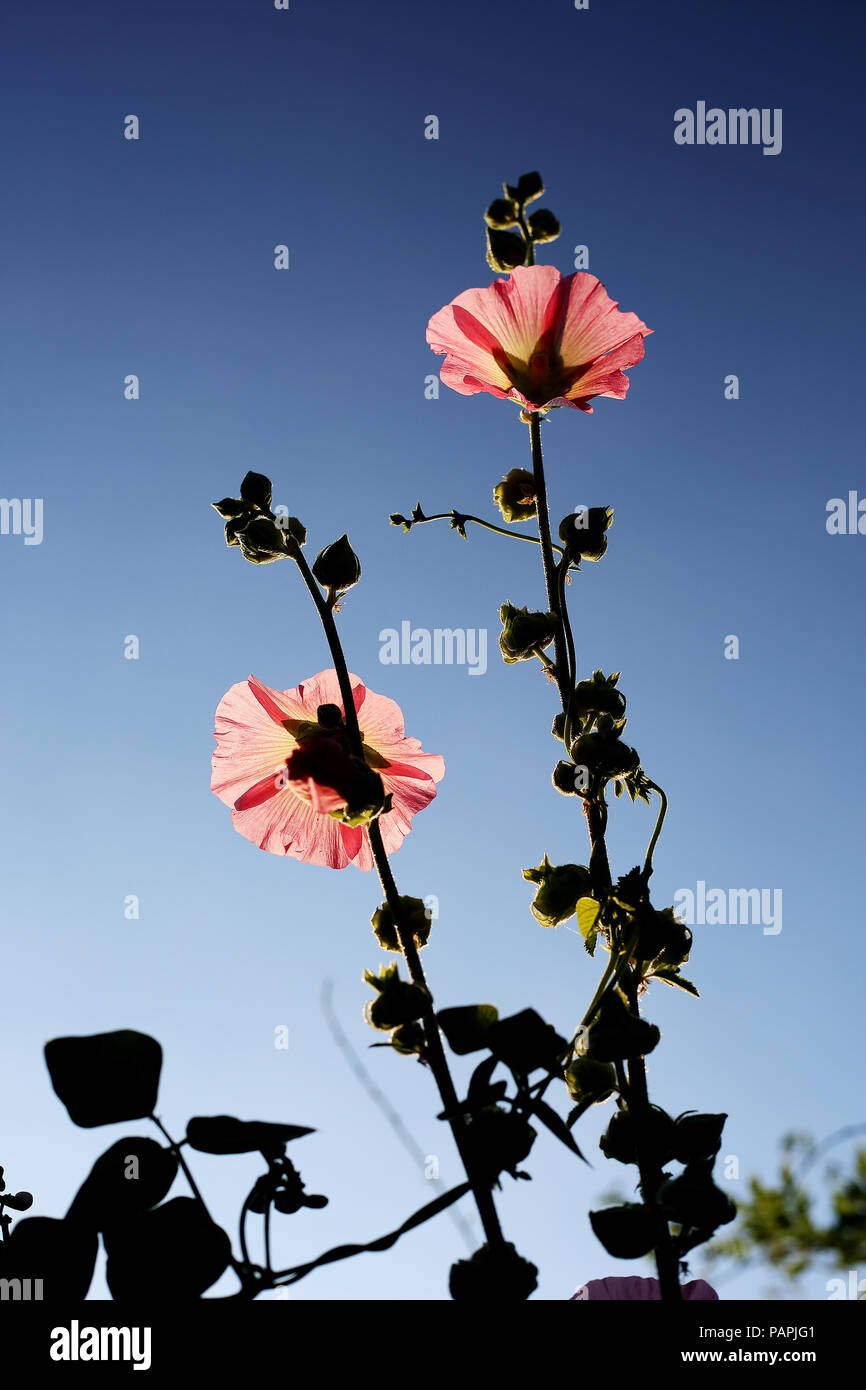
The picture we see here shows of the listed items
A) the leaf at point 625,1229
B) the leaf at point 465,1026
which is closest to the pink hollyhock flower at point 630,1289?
the leaf at point 625,1229

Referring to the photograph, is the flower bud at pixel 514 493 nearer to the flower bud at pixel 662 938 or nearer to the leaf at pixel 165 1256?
the flower bud at pixel 662 938

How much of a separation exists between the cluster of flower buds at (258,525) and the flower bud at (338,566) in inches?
1.2

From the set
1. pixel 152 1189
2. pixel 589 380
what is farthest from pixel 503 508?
pixel 152 1189

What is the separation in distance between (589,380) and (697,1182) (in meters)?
0.68

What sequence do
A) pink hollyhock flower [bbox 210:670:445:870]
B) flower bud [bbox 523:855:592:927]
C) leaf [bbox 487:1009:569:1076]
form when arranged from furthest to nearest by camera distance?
1. pink hollyhock flower [bbox 210:670:445:870]
2. flower bud [bbox 523:855:592:927]
3. leaf [bbox 487:1009:569:1076]

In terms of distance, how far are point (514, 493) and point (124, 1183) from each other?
0.60 m

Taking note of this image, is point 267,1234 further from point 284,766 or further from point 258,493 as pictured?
point 258,493

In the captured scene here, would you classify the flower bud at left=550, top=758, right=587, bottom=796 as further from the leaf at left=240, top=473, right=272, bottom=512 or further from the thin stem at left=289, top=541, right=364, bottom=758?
the leaf at left=240, top=473, right=272, bottom=512

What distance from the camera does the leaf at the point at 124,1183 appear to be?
0.51m

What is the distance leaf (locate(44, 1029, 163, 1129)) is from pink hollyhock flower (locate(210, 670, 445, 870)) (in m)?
0.23

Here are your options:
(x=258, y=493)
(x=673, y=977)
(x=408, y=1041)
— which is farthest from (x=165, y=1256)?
(x=258, y=493)

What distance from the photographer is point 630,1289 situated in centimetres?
67

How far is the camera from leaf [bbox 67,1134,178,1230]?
510mm

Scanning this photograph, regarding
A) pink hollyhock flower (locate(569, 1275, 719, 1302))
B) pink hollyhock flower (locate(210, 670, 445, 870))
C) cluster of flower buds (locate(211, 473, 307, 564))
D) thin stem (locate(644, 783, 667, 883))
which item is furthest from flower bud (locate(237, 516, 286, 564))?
pink hollyhock flower (locate(569, 1275, 719, 1302))
